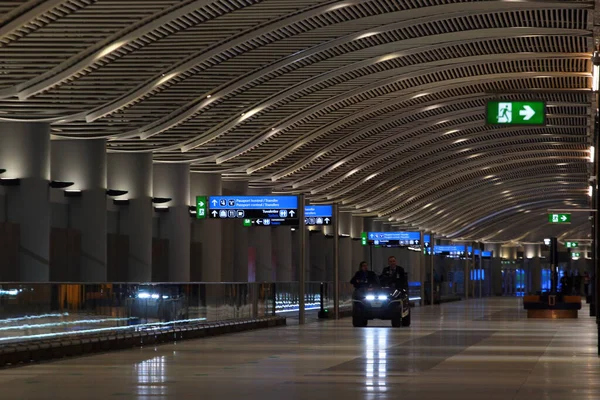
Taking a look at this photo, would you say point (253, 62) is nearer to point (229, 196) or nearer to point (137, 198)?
point (229, 196)

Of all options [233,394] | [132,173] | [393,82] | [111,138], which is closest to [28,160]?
[111,138]

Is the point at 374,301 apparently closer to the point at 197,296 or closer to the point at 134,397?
the point at 197,296

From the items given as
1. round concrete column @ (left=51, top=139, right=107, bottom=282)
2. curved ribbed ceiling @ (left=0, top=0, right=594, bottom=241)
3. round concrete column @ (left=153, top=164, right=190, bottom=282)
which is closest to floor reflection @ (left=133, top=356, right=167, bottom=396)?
curved ribbed ceiling @ (left=0, top=0, right=594, bottom=241)

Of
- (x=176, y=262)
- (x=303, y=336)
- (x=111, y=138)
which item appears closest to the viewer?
(x=303, y=336)

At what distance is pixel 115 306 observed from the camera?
69.2ft

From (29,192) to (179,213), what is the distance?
1266cm

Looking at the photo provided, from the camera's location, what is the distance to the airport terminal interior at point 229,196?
15.3 m

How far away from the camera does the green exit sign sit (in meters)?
26.0

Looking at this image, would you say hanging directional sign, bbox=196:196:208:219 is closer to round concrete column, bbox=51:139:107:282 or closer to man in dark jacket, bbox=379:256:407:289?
round concrete column, bbox=51:139:107:282

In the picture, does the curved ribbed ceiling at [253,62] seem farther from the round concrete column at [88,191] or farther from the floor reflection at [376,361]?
the floor reflection at [376,361]

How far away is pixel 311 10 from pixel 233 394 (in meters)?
20.1

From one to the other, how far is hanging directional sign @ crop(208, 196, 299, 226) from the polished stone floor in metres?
9.90

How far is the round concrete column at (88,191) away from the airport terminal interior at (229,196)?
5cm

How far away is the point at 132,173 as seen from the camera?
4431 centimetres
